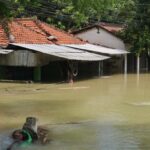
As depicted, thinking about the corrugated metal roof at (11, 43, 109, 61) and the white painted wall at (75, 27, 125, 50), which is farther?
the white painted wall at (75, 27, 125, 50)

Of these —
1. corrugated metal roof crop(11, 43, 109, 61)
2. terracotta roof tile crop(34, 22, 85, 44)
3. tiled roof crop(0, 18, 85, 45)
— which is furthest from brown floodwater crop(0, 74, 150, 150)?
terracotta roof tile crop(34, 22, 85, 44)

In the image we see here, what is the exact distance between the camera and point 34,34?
103 feet

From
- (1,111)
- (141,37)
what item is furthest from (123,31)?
(1,111)

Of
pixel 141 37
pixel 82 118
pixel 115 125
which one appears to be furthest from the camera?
pixel 141 37

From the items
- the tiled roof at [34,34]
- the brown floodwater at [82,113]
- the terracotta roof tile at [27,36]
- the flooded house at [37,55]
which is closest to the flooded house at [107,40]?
the tiled roof at [34,34]

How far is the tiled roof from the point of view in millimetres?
29766

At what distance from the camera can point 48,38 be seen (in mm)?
31781

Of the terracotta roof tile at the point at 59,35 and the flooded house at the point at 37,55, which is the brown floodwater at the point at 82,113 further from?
the terracotta roof tile at the point at 59,35

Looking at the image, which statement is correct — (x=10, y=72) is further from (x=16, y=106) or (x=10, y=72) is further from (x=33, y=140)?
(x=33, y=140)

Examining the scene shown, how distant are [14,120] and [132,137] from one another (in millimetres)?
4071

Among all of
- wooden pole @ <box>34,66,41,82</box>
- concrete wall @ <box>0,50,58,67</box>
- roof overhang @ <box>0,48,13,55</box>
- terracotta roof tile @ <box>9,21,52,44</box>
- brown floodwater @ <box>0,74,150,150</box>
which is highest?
terracotta roof tile @ <box>9,21,52,44</box>

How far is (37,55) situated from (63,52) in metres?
1.53

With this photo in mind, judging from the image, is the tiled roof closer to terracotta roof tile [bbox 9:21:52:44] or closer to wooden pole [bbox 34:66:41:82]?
terracotta roof tile [bbox 9:21:52:44]

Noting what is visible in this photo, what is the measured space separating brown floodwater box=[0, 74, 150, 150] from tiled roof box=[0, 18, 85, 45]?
4463 mm
